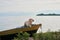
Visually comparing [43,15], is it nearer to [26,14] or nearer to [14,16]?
[26,14]

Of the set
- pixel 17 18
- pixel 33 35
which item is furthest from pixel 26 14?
pixel 33 35

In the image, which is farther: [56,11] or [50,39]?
[56,11]

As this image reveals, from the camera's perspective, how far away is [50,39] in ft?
8.62

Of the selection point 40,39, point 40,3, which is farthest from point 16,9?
point 40,39

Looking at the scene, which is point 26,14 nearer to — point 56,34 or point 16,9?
point 16,9

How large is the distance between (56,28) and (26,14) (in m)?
0.53

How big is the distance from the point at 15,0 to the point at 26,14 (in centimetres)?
28

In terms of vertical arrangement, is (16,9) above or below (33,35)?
above

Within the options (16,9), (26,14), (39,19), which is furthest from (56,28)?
(16,9)

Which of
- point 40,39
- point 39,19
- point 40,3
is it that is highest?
point 40,3

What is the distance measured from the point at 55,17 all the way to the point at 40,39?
421 mm

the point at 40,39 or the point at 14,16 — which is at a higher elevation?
the point at 14,16

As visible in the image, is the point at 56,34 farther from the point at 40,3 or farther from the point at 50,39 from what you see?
the point at 40,3

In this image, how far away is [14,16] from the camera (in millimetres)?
2717
